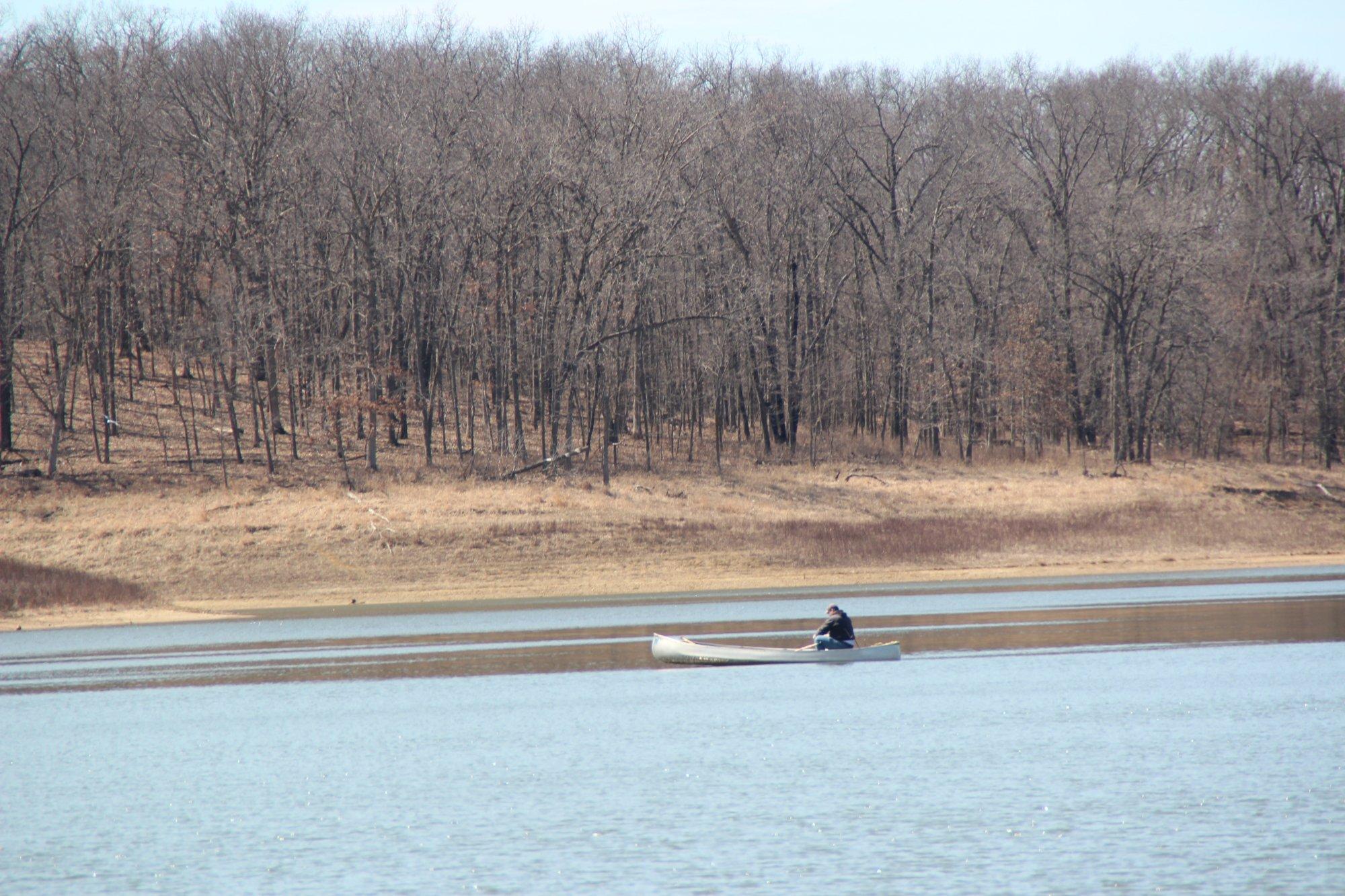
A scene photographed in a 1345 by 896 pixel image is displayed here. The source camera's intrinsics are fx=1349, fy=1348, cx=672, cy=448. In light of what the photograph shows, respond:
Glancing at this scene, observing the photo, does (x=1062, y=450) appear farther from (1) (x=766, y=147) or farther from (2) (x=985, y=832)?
(2) (x=985, y=832)

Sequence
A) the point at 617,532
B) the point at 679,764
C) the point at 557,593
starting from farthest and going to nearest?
the point at 617,532, the point at 557,593, the point at 679,764

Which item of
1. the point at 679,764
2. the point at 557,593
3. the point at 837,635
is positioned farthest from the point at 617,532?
the point at 679,764

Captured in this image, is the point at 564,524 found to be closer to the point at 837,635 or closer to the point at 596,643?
the point at 596,643

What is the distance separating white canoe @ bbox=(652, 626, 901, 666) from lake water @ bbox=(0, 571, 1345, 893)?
0.48 metres

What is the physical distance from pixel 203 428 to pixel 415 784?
4227cm

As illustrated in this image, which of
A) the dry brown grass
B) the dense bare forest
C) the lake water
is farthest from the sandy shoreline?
the dense bare forest

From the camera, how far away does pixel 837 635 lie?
3002 cm

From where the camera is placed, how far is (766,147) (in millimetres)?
65625

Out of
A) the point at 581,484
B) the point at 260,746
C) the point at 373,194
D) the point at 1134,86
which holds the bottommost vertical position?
the point at 260,746

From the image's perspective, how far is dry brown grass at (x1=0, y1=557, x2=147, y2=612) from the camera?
42.7 metres

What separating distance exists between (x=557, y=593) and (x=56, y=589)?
16.1 meters

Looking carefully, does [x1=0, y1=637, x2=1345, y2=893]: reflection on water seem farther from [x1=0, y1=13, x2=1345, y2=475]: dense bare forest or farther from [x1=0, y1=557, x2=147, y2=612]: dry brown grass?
[x1=0, y1=13, x2=1345, y2=475]: dense bare forest

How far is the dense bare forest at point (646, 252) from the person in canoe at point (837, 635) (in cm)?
2758

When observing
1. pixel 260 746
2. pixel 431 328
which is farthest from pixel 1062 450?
pixel 260 746
